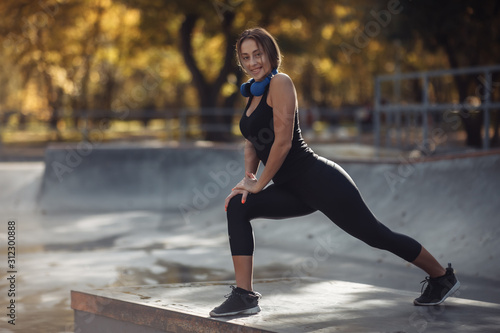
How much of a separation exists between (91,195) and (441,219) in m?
7.28

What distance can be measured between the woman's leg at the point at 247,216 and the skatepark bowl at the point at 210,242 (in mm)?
314

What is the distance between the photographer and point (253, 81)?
457 centimetres

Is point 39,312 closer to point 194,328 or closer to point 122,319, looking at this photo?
point 122,319

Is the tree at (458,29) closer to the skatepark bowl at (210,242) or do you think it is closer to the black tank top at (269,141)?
the skatepark bowl at (210,242)

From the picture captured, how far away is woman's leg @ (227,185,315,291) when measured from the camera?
14.4ft

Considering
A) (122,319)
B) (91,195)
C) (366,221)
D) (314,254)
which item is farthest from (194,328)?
(91,195)

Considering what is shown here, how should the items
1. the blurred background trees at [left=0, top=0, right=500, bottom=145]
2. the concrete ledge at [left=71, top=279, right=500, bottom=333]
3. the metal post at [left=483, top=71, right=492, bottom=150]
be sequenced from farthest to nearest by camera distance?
the blurred background trees at [left=0, top=0, right=500, bottom=145]
the metal post at [left=483, top=71, right=492, bottom=150]
the concrete ledge at [left=71, top=279, right=500, bottom=333]

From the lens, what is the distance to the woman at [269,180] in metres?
4.33

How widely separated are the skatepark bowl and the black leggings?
51cm

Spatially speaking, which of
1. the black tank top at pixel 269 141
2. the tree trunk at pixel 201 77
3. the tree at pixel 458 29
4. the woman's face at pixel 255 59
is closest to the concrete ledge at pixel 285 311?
the black tank top at pixel 269 141

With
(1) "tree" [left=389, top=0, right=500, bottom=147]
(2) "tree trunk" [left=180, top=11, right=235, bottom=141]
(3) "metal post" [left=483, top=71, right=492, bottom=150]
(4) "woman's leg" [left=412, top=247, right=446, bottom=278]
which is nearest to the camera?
(4) "woman's leg" [left=412, top=247, right=446, bottom=278]

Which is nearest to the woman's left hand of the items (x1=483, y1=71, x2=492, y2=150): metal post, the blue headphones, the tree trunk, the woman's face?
the blue headphones

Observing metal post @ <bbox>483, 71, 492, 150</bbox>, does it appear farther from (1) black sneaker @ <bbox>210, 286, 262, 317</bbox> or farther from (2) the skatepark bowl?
(1) black sneaker @ <bbox>210, 286, 262, 317</bbox>

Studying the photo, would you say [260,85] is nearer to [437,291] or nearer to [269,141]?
[269,141]
